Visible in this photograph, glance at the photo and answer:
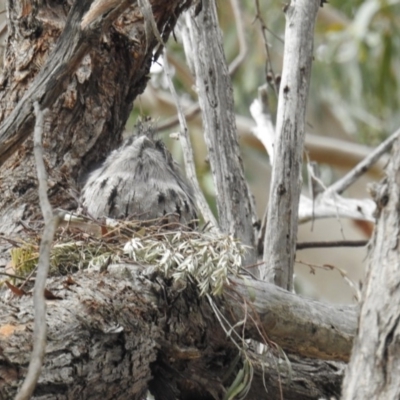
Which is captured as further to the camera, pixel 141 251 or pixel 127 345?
pixel 141 251

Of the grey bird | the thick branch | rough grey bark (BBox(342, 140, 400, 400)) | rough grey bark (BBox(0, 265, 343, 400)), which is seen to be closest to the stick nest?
rough grey bark (BBox(0, 265, 343, 400))

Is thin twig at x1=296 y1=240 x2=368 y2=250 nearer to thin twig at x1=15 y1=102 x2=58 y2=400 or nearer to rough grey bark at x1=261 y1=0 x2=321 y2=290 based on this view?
rough grey bark at x1=261 y1=0 x2=321 y2=290

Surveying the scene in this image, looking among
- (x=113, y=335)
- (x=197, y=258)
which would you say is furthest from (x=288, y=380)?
(x=113, y=335)

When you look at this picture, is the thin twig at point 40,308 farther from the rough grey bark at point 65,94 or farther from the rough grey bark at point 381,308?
the rough grey bark at point 65,94

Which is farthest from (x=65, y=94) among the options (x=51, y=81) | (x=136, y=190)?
(x=51, y=81)

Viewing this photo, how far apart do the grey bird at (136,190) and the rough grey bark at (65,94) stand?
8 cm

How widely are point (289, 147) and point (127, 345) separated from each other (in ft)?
3.10

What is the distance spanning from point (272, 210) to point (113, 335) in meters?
0.83

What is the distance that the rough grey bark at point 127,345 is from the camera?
156 cm

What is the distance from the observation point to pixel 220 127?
2.60 metres

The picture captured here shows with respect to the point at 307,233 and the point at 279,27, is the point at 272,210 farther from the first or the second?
the point at 279,27

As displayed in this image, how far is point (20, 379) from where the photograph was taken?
58.1 inches

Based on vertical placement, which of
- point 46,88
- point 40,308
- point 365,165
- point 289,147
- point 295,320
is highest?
point 365,165

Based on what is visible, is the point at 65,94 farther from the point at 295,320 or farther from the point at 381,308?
the point at 381,308
